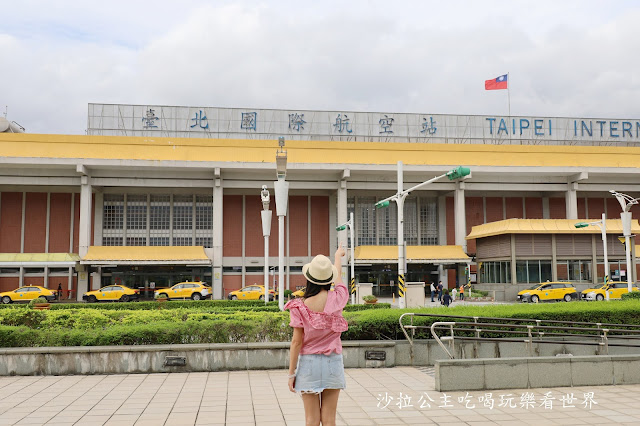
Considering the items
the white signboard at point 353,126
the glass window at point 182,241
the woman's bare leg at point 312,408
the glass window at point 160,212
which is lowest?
the woman's bare leg at point 312,408

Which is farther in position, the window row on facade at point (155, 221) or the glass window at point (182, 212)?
the glass window at point (182, 212)

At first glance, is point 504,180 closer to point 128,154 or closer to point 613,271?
point 613,271

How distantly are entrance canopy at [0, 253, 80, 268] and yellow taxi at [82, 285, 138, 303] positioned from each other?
3.14 metres

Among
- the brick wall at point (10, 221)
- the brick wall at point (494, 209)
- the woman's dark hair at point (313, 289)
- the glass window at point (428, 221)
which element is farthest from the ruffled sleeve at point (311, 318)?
the brick wall at point (494, 209)

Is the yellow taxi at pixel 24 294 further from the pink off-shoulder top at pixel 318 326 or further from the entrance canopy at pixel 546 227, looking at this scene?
the pink off-shoulder top at pixel 318 326

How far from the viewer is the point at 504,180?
45.8 m

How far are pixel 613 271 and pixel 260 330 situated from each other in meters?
36.9

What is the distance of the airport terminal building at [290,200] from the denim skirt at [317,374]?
120ft

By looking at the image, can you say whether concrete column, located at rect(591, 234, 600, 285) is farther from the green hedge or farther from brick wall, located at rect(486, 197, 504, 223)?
the green hedge

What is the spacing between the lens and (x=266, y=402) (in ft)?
28.6

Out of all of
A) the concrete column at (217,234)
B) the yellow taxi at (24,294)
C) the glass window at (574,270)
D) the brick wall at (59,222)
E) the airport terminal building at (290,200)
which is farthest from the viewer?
the brick wall at (59,222)

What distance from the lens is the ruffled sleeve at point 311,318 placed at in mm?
5027

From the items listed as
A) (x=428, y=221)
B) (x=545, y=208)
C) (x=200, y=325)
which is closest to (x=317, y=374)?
(x=200, y=325)

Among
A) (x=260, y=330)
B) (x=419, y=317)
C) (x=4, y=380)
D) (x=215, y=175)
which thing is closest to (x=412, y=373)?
(x=419, y=317)
